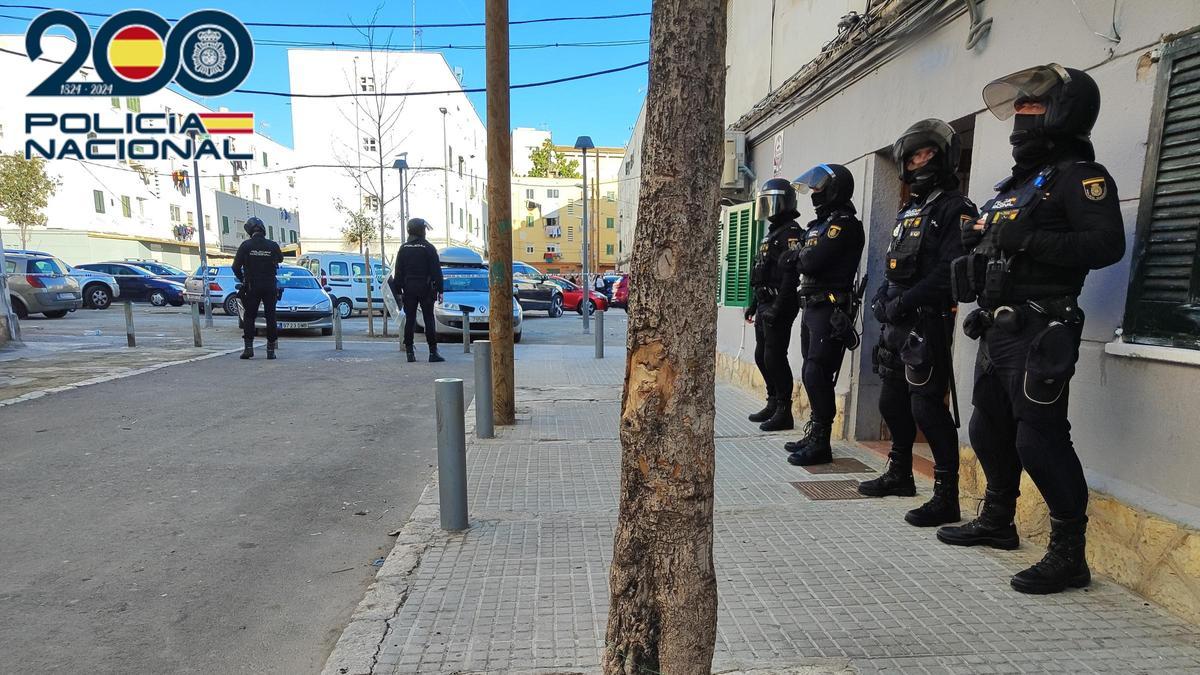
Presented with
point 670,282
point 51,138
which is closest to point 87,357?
point 51,138

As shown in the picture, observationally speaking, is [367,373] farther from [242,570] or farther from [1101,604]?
[1101,604]

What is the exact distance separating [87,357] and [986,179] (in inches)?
482

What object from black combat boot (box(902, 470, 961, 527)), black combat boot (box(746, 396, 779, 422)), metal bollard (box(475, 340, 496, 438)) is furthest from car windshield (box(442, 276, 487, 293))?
black combat boot (box(902, 470, 961, 527))

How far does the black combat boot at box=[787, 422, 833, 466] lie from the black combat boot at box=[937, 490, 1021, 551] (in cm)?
140

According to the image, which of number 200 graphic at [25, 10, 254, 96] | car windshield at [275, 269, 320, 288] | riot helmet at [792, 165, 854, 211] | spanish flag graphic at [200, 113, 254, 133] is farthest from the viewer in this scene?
spanish flag graphic at [200, 113, 254, 133]

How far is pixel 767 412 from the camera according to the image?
5.72m

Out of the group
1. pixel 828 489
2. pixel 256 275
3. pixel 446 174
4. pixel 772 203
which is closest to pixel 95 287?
pixel 256 275

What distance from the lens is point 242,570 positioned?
3.11 m

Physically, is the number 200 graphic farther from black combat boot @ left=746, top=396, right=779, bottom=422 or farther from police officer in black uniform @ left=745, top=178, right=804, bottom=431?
black combat boot @ left=746, top=396, right=779, bottom=422

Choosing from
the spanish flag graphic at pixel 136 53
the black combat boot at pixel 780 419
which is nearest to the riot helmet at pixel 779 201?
the black combat boot at pixel 780 419

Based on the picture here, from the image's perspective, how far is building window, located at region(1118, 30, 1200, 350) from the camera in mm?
2436

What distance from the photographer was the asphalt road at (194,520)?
2510 millimetres

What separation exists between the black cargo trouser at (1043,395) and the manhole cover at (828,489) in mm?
1230

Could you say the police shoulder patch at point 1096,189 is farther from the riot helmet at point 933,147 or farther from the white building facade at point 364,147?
the white building facade at point 364,147
